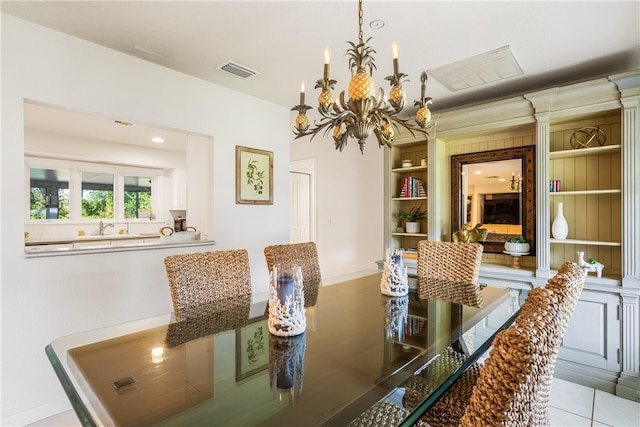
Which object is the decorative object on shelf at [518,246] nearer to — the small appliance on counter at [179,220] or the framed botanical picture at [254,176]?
the framed botanical picture at [254,176]

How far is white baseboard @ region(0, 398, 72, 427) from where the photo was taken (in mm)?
1869

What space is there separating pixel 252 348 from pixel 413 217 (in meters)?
2.81

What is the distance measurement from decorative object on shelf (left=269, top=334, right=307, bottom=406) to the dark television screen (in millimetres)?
2643

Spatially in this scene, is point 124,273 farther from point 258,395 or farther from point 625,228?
point 625,228

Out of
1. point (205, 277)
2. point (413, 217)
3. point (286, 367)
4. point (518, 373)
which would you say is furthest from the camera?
point (413, 217)

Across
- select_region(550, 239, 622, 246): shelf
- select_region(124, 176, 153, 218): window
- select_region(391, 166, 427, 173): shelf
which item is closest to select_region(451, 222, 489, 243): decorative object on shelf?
select_region(550, 239, 622, 246): shelf

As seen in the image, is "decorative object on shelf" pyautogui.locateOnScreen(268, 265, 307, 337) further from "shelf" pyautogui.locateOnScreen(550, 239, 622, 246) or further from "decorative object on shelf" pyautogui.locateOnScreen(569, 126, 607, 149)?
"decorative object on shelf" pyautogui.locateOnScreen(569, 126, 607, 149)

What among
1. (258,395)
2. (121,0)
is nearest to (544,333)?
(258,395)

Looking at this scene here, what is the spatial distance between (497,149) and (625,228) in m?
1.22

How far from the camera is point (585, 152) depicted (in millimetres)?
2613

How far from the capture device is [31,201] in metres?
4.54

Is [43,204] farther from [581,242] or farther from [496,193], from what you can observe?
[581,242]

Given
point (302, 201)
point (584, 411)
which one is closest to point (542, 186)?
point (584, 411)

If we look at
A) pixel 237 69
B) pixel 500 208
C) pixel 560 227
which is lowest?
pixel 560 227
